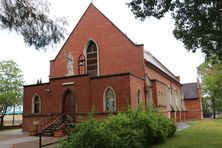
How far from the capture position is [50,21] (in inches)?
369

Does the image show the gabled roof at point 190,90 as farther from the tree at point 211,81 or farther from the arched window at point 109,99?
the arched window at point 109,99

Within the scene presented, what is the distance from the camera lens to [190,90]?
56.9 metres

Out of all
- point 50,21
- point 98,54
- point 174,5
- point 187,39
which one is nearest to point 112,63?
point 98,54

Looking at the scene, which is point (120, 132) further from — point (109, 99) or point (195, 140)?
point (109, 99)

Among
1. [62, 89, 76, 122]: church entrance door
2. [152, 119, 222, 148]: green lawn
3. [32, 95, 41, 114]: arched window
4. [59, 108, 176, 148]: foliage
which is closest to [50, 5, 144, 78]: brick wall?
[32, 95, 41, 114]: arched window

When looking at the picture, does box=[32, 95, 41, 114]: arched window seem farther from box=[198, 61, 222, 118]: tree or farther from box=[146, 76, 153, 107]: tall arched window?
box=[198, 61, 222, 118]: tree

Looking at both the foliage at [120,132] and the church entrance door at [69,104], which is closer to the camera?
the foliage at [120,132]

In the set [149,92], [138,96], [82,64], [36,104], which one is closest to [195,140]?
[138,96]

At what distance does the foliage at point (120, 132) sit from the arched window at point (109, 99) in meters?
6.39

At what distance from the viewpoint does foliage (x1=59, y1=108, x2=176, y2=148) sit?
30.5ft

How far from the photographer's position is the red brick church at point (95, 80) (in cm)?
2162

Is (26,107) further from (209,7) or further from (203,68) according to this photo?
(203,68)

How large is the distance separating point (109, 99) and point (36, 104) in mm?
8369

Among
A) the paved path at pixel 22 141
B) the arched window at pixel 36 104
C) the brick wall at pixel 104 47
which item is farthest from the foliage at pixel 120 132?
the arched window at pixel 36 104
